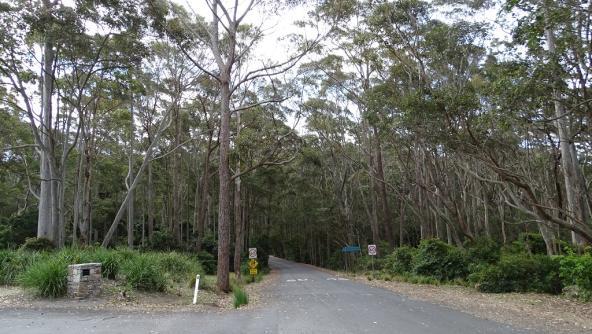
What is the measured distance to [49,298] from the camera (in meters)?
11.8

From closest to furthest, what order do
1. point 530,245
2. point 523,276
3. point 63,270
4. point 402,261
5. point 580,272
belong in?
point 63,270 → point 580,272 → point 523,276 → point 530,245 → point 402,261

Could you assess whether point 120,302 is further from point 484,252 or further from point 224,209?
point 484,252

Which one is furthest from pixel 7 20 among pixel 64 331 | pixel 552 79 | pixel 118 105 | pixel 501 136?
pixel 501 136

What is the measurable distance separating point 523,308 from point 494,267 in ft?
16.0

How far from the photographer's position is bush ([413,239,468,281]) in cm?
2105

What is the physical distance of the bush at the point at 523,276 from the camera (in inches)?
627

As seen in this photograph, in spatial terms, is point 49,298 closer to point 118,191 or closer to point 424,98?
point 424,98

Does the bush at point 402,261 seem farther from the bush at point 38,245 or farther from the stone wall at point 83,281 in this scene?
the bush at point 38,245

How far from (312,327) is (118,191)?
40.6 meters

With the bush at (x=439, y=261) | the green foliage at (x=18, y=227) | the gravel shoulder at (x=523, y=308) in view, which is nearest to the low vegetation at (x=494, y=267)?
the bush at (x=439, y=261)

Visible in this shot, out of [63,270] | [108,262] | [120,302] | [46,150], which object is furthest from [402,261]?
[46,150]

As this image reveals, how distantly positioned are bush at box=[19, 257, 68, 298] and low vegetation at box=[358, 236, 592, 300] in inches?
538

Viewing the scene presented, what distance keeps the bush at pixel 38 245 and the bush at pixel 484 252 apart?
17.4 meters

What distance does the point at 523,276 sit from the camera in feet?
54.2
